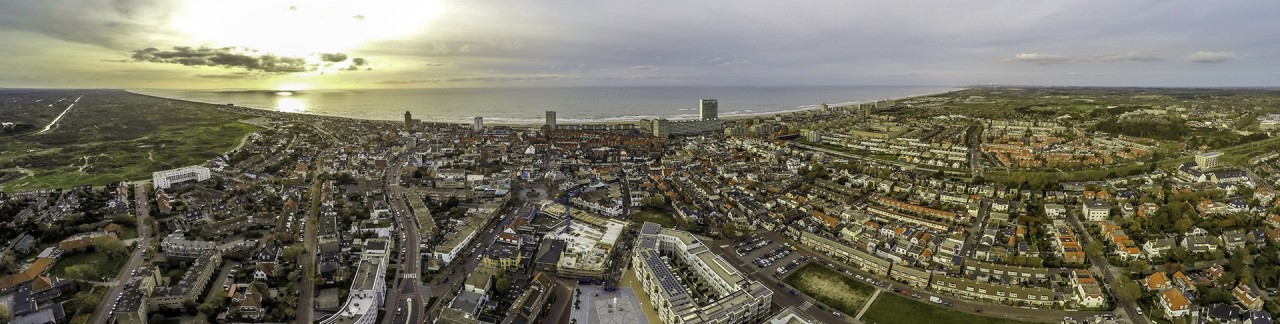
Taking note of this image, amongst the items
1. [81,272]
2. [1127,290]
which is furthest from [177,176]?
[1127,290]

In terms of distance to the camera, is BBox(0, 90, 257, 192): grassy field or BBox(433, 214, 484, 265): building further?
BBox(0, 90, 257, 192): grassy field

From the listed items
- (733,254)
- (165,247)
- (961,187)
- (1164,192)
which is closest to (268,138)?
(165,247)

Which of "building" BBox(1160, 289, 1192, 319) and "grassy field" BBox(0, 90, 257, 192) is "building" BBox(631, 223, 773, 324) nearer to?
"building" BBox(1160, 289, 1192, 319)

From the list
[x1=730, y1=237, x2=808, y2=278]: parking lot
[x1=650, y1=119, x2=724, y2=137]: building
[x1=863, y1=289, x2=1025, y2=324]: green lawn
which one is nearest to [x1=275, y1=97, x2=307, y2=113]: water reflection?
[x1=650, y1=119, x2=724, y2=137]: building

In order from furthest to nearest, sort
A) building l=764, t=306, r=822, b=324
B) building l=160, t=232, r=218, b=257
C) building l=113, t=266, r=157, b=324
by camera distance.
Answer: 1. building l=160, t=232, r=218, b=257
2. building l=113, t=266, r=157, b=324
3. building l=764, t=306, r=822, b=324

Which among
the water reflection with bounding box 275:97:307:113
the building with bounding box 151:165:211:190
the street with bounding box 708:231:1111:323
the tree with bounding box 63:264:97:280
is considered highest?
the water reflection with bounding box 275:97:307:113

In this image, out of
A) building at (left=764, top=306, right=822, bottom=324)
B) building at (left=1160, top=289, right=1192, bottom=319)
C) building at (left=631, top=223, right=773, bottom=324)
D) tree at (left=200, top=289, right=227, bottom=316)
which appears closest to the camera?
building at (left=764, top=306, right=822, bottom=324)

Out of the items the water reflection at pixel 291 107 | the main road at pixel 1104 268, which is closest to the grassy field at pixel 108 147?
the water reflection at pixel 291 107

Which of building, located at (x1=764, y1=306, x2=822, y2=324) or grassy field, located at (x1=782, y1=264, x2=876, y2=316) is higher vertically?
building, located at (x1=764, y1=306, x2=822, y2=324)
